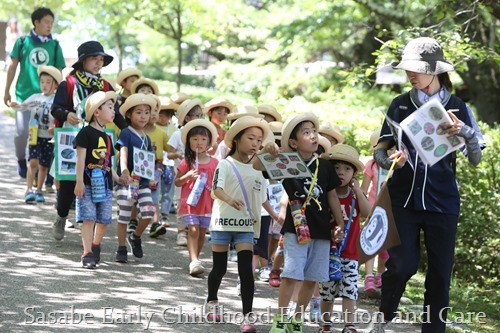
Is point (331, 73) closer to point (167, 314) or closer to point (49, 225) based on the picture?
point (49, 225)

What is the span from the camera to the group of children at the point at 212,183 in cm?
744

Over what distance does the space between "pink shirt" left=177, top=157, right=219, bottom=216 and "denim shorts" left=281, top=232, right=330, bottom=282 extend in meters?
2.46

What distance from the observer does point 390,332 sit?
793 centimetres

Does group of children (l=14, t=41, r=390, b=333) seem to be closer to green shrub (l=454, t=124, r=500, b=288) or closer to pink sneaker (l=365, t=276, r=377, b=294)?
pink sneaker (l=365, t=276, r=377, b=294)

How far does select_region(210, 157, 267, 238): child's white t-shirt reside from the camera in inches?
314

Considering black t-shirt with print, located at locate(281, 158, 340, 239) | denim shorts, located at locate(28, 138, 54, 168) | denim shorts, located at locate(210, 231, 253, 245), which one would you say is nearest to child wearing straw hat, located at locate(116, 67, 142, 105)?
denim shorts, located at locate(28, 138, 54, 168)

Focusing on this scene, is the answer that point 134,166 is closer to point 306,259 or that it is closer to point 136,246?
point 136,246

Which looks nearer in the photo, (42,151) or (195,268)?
(195,268)

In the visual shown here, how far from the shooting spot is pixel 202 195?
9.84 metres

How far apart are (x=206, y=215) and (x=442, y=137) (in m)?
3.59

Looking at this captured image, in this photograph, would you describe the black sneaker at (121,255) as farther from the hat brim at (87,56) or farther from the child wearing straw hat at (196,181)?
the hat brim at (87,56)

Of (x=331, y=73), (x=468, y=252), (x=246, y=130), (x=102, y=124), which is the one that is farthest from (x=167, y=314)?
(x=331, y=73)

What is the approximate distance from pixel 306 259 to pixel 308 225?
239 millimetres

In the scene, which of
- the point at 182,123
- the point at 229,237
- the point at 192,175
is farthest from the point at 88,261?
the point at 182,123
